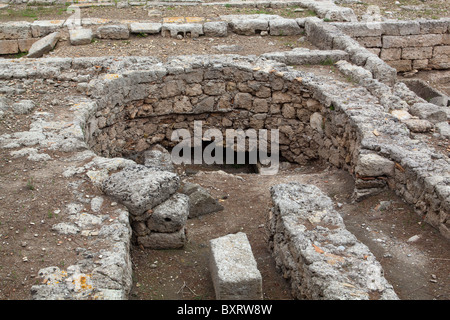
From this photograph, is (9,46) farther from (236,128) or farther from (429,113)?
(429,113)

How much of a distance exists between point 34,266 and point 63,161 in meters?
1.93

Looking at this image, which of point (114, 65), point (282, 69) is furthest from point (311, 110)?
point (114, 65)

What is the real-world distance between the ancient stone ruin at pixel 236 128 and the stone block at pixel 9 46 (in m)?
0.03

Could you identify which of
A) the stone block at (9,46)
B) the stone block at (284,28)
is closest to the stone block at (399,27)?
the stone block at (284,28)

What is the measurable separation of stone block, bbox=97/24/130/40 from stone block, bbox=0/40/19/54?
2376 mm

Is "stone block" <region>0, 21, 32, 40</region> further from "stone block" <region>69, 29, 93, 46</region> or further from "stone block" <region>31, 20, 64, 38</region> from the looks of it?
"stone block" <region>69, 29, 93, 46</region>

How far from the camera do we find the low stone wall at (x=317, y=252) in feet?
12.9

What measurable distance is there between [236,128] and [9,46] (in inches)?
238

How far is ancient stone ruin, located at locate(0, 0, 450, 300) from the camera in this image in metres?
4.35

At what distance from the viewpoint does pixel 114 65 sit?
855 centimetres

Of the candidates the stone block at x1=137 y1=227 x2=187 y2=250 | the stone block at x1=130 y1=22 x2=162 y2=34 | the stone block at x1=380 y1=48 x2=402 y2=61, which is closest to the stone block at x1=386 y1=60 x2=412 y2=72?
the stone block at x1=380 y1=48 x2=402 y2=61

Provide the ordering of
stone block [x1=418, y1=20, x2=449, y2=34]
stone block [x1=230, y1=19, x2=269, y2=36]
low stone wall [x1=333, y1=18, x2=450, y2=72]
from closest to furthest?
stone block [x1=230, y1=19, x2=269, y2=36]
low stone wall [x1=333, y1=18, x2=450, y2=72]
stone block [x1=418, y1=20, x2=449, y2=34]

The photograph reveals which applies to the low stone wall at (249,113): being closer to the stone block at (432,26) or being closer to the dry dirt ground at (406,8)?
the stone block at (432,26)

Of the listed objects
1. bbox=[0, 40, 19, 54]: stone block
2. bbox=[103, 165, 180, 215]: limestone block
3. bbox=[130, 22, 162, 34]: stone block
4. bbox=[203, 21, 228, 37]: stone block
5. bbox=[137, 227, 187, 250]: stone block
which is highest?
bbox=[130, 22, 162, 34]: stone block
